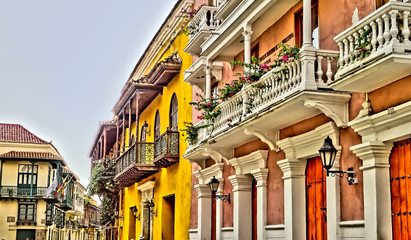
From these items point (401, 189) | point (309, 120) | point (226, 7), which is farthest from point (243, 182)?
point (401, 189)

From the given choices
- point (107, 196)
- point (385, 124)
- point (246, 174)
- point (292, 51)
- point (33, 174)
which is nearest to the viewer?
point (385, 124)

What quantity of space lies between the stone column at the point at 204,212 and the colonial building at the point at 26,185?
117 ft

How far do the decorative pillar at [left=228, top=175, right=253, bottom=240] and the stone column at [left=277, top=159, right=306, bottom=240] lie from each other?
2627 mm

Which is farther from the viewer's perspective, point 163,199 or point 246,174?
point 163,199

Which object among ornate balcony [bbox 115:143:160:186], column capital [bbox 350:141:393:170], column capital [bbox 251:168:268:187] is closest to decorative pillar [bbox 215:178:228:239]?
column capital [bbox 251:168:268:187]

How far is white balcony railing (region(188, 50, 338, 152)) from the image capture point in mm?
10406

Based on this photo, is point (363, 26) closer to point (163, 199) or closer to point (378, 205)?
point (378, 205)


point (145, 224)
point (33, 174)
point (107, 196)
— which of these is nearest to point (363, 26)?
point (145, 224)

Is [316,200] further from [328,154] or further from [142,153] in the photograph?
[142,153]

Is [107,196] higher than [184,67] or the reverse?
the reverse

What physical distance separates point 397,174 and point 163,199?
548 inches

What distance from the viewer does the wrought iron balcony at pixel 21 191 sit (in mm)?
51531

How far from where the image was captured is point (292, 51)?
35.6ft

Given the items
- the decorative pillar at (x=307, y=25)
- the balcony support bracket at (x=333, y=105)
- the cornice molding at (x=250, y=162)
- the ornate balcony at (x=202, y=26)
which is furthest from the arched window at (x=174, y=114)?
the balcony support bracket at (x=333, y=105)
